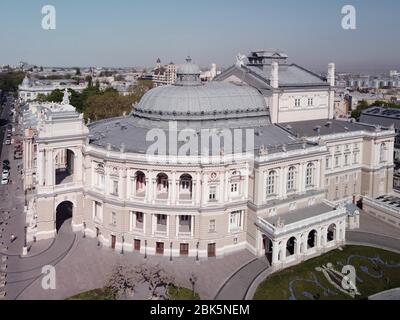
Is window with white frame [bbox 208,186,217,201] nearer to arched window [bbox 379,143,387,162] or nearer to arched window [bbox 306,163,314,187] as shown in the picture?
arched window [bbox 306,163,314,187]

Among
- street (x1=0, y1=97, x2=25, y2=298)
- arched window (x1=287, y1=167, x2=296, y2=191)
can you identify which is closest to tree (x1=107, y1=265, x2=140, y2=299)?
street (x1=0, y1=97, x2=25, y2=298)


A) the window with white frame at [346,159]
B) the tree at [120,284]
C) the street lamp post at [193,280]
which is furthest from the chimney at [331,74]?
the tree at [120,284]

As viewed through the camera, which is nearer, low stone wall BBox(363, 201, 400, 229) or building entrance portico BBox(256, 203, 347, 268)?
building entrance portico BBox(256, 203, 347, 268)

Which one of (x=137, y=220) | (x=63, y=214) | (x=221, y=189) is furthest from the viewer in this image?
(x=63, y=214)

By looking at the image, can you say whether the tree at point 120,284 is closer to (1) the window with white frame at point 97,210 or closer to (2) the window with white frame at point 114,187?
(2) the window with white frame at point 114,187

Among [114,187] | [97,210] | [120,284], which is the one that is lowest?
[120,284]

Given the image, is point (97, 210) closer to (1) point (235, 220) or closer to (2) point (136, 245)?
(2) point (136, 245)

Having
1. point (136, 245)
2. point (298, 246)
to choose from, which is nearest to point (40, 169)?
point (136, 245)
